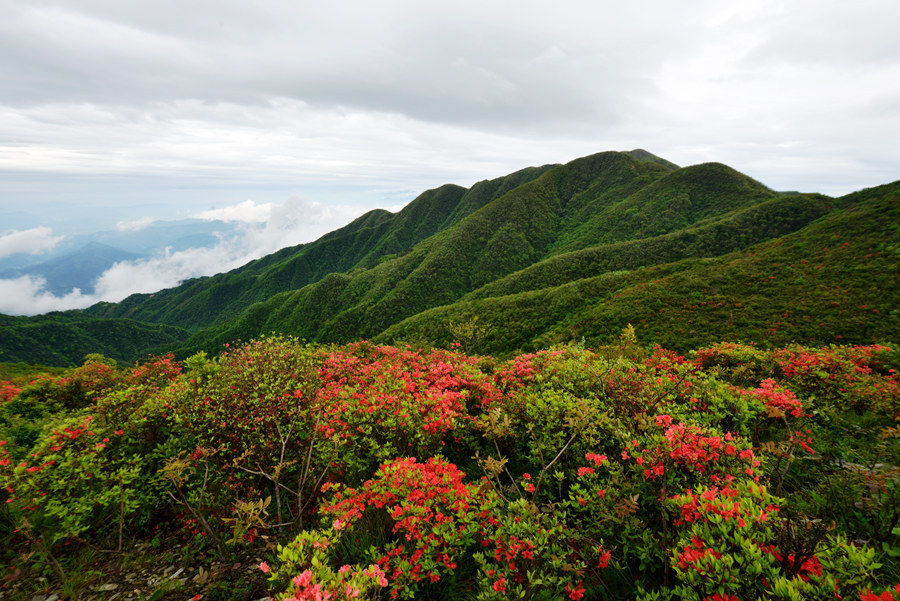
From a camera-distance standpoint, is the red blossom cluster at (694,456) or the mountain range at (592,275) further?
the mountain range at (592,275)

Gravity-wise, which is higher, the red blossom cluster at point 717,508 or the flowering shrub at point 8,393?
the red blossom cluster at point 717,508

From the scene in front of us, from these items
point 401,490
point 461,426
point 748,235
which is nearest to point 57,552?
point 401,490

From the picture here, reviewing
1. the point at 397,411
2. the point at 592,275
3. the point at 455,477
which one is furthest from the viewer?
the point at 592,275

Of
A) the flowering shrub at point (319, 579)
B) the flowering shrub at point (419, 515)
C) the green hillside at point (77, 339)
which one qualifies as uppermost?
the flowering shrub at point (319, 579)

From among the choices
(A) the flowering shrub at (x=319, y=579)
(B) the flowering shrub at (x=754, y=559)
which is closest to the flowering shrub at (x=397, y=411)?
(A) the flowering shrub at (x=319, y=579)

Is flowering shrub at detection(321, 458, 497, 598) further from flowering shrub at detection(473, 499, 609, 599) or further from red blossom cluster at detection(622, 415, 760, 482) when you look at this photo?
red blossom cluster at detection(622, 415, 760, 482)

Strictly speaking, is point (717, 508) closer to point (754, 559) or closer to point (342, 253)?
point (754, 559)

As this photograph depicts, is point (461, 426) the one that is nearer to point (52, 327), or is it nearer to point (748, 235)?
point (748, 235)

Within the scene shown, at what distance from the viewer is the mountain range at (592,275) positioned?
983 inches

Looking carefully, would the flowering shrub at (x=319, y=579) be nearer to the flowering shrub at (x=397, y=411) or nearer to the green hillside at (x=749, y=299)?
the flowering shrub at (x=397, y=411)

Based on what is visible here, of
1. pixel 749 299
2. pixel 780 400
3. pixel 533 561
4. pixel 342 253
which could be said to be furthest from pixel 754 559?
pixel 342 253

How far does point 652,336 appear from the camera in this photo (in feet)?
84.6

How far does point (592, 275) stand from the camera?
161 feet

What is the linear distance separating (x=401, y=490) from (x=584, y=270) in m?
50.4
